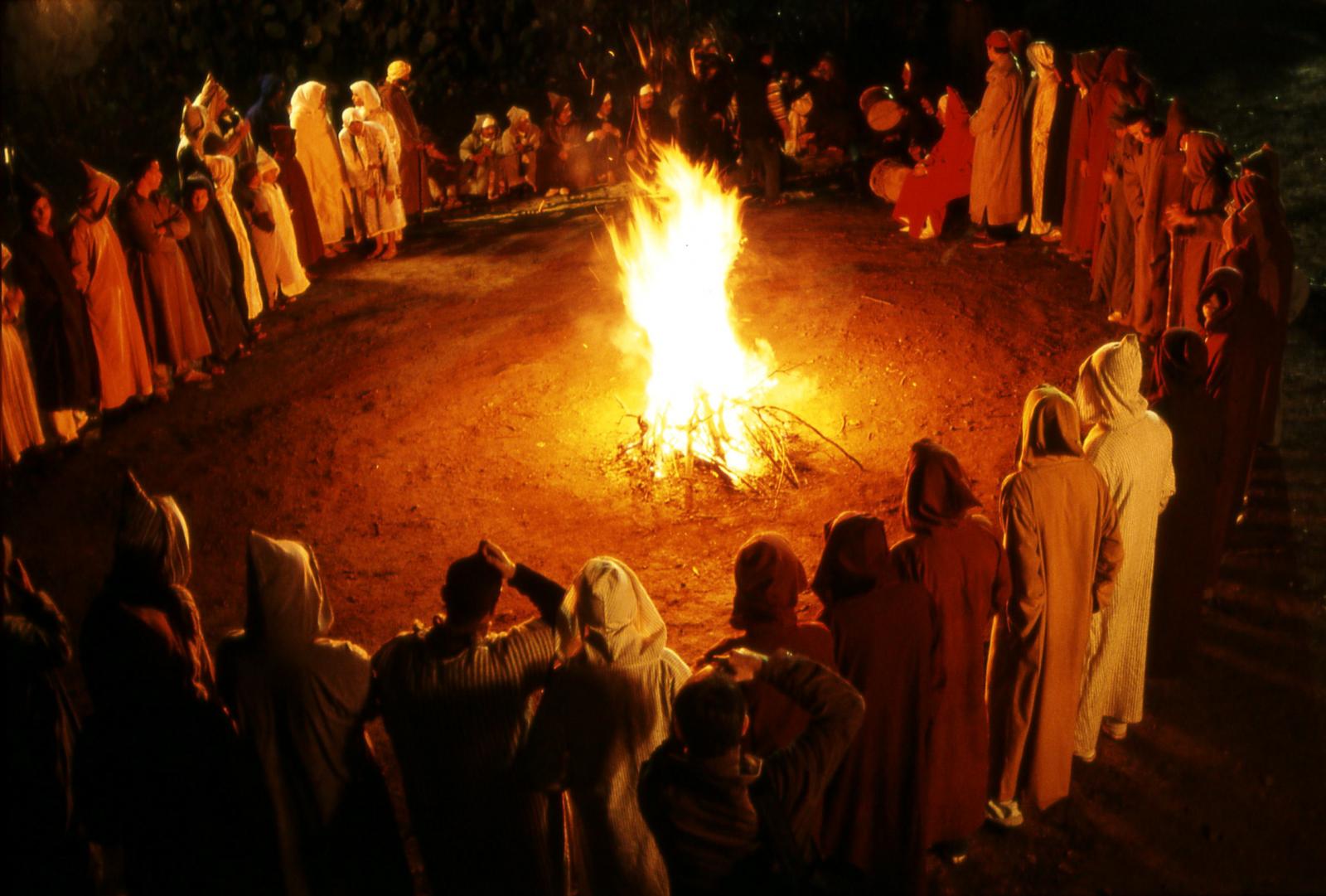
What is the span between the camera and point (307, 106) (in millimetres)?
13742

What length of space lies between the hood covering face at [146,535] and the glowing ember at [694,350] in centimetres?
419

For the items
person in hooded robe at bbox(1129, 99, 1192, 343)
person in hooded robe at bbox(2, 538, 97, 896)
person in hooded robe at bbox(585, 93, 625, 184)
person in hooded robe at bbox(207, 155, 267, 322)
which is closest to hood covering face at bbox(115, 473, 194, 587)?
person in hooded robe at bbox(2, 538, 97, 896)

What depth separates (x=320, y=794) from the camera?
168 inches

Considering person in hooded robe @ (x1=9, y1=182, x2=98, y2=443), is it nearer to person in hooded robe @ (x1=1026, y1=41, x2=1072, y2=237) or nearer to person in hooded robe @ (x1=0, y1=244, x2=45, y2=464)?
person in hooded robe @ (x1=0, y1=244, x2=45, y2=464)

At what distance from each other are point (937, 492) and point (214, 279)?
7.96 meters

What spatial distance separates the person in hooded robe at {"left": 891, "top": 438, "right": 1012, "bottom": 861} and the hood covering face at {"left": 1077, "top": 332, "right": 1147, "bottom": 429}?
98 centimetres

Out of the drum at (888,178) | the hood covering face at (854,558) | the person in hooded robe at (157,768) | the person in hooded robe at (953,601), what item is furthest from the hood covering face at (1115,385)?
the drum at (888,178)

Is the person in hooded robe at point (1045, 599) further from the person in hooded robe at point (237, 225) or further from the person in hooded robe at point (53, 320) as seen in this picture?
the person in hooded robe at point (237, 225)

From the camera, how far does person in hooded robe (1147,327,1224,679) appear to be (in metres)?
5.70

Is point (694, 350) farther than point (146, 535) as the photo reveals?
Yes

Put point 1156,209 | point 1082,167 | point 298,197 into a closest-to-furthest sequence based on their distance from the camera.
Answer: point 1156,209 → point 1082,167 → point 298,197

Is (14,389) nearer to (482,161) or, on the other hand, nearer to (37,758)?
(37,758)

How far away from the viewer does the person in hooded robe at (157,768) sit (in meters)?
4.23

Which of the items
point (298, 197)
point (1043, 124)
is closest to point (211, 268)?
point (298, 197)
